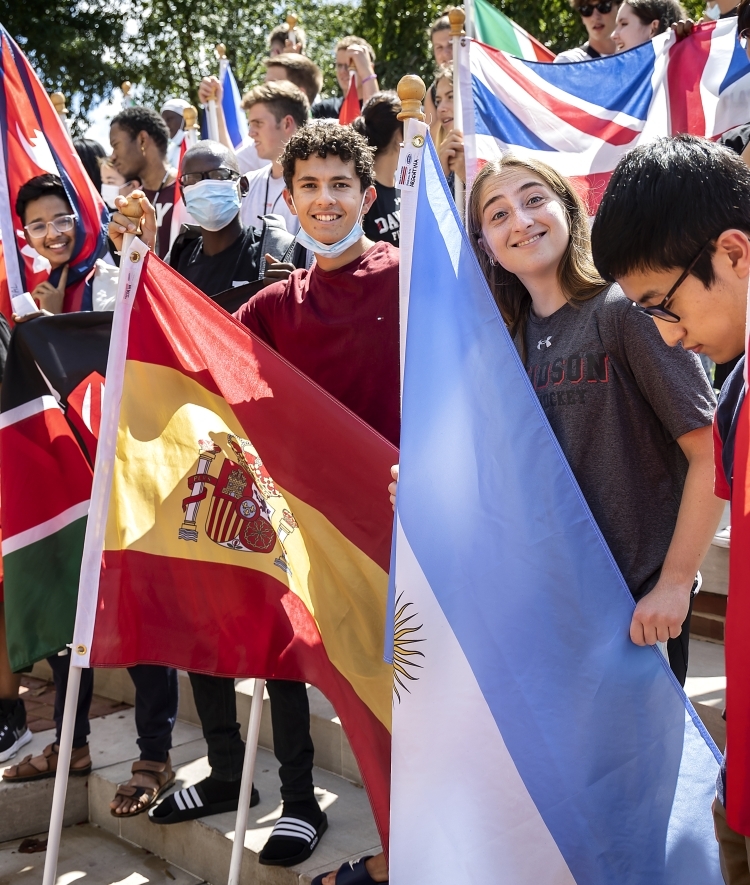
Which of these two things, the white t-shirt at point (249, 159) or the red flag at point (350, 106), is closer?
the red flag at point (350, 106)

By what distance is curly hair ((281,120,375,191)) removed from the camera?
332cm

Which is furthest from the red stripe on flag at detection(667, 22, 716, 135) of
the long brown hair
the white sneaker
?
the long brown hair

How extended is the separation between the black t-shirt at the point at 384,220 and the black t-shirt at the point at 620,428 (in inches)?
105

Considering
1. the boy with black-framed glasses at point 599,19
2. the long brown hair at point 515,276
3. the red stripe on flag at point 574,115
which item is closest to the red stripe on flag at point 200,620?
the long brown hair at point 515,276

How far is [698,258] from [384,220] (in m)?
3.47

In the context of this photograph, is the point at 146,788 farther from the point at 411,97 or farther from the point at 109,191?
the point at 109,191

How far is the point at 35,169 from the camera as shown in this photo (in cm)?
468

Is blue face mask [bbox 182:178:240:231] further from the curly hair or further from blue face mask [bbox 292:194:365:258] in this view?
blue face mask [bbox 292:194:365:258]

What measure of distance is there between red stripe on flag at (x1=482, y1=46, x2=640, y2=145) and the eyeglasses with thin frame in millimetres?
2067

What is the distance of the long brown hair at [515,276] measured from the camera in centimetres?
240

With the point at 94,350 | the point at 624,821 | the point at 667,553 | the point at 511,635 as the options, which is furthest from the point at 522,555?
the point at 94,350

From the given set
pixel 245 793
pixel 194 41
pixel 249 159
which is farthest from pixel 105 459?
pixel 194 41

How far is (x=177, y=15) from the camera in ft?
67.8

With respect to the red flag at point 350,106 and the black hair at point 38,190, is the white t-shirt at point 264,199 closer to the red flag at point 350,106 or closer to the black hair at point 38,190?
the black hair at point 38,190
